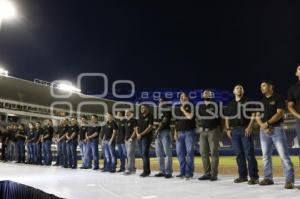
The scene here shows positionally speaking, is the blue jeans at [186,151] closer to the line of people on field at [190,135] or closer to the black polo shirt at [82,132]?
the line of people on field at [190,135]

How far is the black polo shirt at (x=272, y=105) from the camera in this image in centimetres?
636

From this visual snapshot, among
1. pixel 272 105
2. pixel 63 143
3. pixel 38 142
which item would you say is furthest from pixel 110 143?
pixel 272 105

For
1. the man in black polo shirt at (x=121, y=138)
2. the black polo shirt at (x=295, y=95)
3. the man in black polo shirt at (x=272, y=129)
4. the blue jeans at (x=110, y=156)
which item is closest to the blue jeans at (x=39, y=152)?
the blue jeans at (x=110, y=156)

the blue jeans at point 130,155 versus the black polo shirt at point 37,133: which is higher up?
the black polo shirt at point 37,133

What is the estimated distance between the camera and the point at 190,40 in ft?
117

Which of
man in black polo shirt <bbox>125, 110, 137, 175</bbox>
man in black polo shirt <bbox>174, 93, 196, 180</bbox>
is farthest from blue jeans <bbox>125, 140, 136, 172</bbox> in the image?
man in black polo shirt <bbox>174, 93, 196, 180</bbox>

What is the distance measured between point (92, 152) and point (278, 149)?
6.86 meters

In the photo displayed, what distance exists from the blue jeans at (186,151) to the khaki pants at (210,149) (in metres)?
0.30

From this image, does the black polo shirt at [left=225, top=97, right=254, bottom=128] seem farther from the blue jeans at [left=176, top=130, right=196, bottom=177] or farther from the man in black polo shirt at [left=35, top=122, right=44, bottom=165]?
the man in black polo shirt at [left=35, top=122, right=44, bottom=165]

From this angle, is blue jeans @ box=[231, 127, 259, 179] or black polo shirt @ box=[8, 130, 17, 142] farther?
black polo shirt @ box=[8, 130, 17, 142]

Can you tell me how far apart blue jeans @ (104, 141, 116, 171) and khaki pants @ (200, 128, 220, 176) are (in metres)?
3.57

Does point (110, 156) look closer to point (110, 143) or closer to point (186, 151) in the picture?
point (110, 143)

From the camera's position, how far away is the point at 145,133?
A: 9.07 meters

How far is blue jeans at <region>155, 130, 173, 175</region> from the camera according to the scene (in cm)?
859
